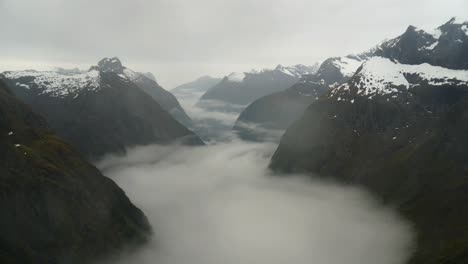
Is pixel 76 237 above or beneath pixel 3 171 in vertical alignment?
beneath

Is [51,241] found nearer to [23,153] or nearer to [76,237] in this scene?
[76,237]

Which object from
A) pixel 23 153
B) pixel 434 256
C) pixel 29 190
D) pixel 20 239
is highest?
pixel 23 153

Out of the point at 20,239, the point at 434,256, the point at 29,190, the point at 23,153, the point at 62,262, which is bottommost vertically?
the point at 434,256

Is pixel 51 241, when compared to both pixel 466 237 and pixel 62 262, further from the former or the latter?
pixel 466 237

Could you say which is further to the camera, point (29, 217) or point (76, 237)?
point (76, 237)

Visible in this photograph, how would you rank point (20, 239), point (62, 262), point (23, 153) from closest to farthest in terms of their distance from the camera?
1. point (20, 239)
2. point (62, 262)
3. point (23, 153)

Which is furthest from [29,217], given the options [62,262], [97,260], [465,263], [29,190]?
[465,263]

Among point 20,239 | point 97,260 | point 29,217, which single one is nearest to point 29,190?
point 29,217

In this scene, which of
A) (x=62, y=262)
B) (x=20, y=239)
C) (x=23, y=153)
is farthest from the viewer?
(x=23, y=153)

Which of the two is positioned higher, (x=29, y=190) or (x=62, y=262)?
(x=29, y=190)
